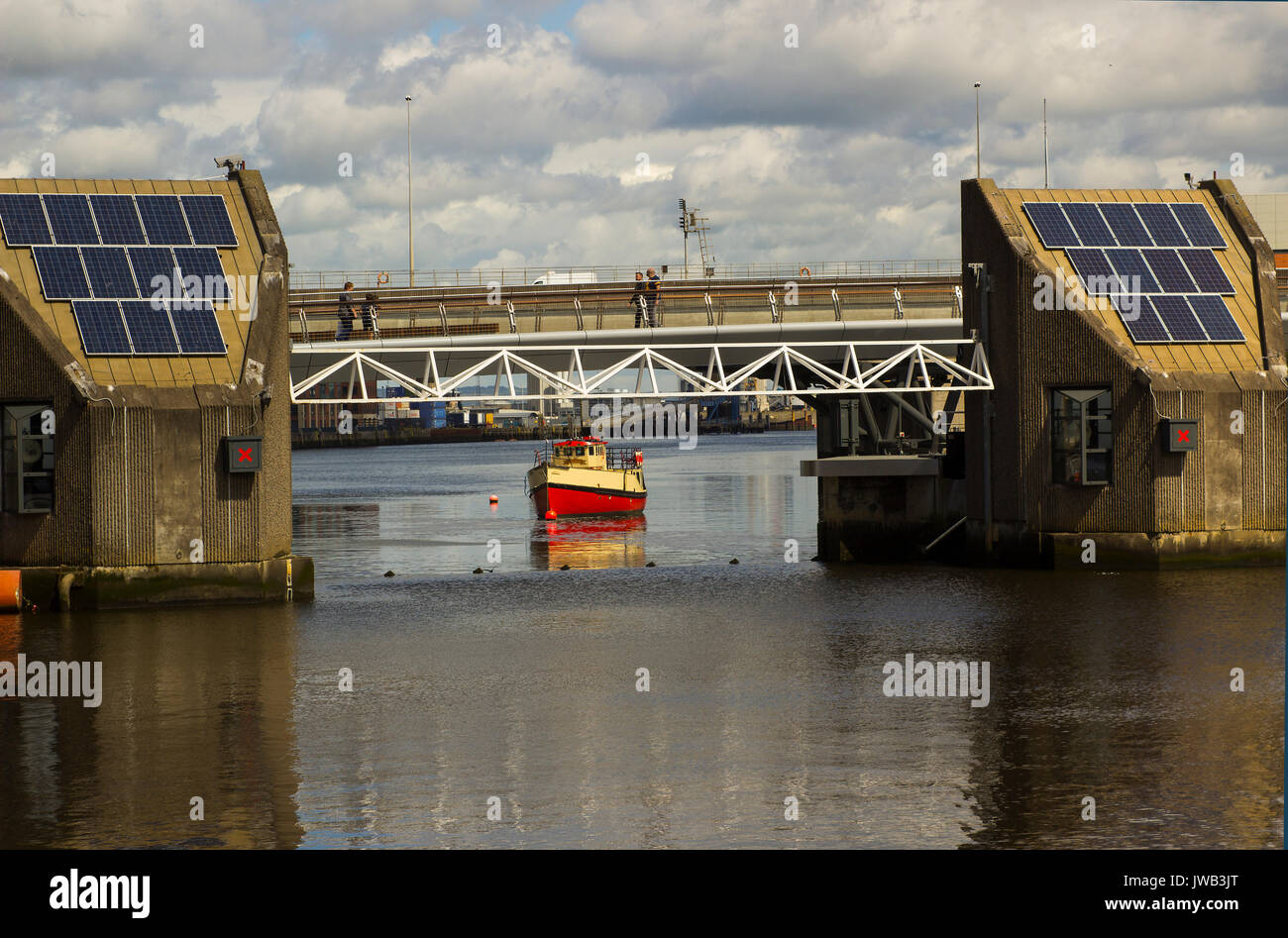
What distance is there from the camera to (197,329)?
34625 millimetres

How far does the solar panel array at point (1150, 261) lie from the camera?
135 ft

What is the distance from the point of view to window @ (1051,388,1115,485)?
39.6 m

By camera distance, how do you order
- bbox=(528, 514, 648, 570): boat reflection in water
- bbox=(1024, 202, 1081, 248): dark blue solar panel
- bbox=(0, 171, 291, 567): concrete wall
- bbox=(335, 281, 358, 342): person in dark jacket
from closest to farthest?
1. bbox=(0, 171, 291, 567): concrete wall
2. bbox=(1024, 202, 1081, 248): dark blue solar panel
3. bbox=(335, 281, 358, 342): person in dark jacket
4. bbox=(528, 514, 648, 570): boat reflection in water

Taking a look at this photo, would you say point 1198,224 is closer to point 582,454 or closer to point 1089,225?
point 1089,225

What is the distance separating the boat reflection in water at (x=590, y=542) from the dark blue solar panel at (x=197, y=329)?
19.5 meters

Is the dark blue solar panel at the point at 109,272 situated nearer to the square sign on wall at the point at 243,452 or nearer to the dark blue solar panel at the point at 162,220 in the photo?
the dark blue solar panel at the point at 162,220

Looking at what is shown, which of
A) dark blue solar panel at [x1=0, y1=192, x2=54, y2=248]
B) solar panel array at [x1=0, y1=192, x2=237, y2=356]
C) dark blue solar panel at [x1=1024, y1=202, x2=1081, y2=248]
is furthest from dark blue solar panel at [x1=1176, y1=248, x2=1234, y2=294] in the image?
dark blue solar panel at [x1=0, y1=192, x2=54, y2=248]

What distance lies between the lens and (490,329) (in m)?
49.6

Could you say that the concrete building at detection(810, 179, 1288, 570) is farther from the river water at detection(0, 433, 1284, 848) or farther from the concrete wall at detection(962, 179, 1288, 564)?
the river water at detection(0, 433, 1284, 848)

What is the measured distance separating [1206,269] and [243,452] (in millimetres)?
27307

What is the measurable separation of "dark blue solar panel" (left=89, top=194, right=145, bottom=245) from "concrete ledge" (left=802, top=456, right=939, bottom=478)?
21921mm
